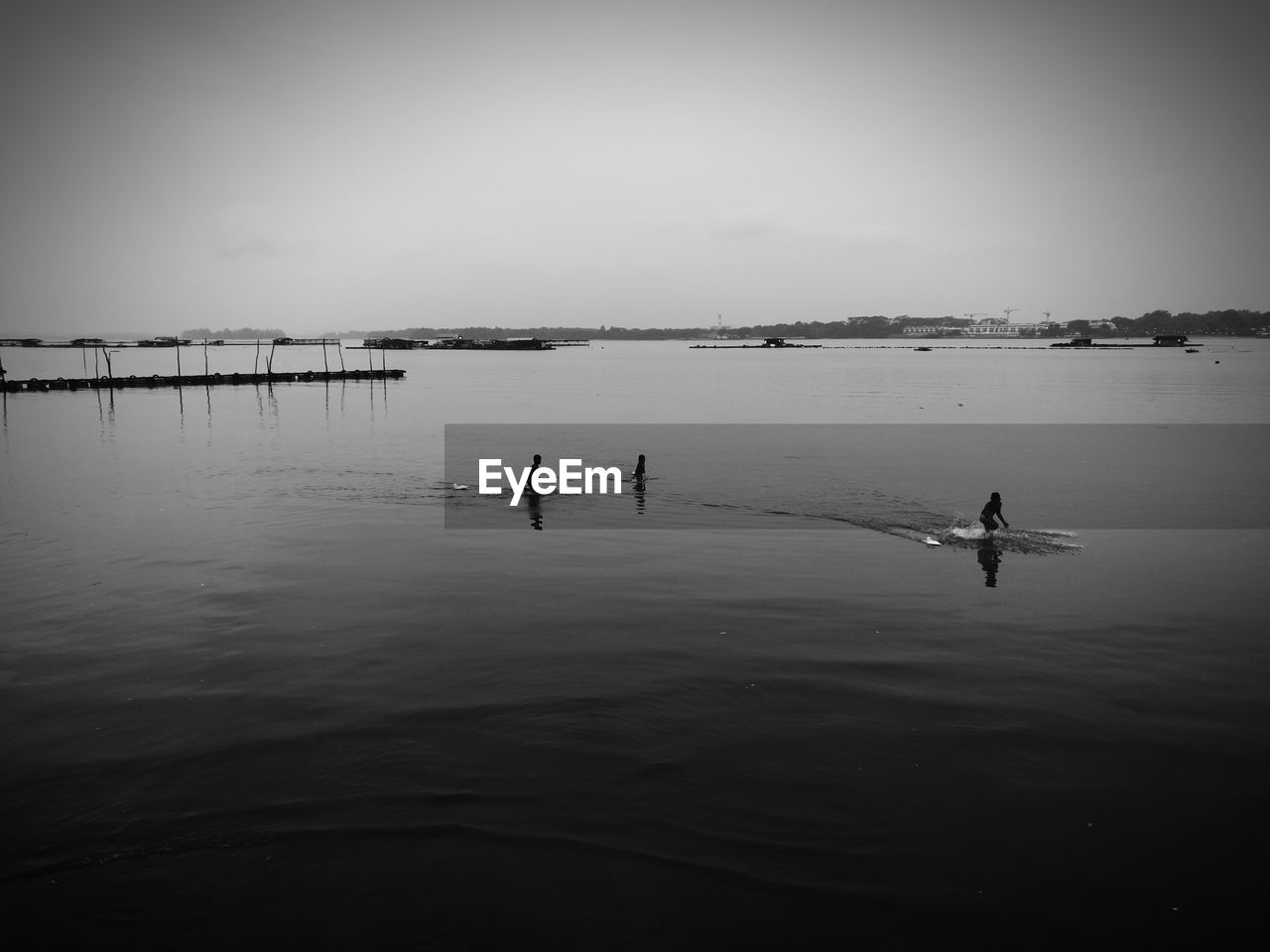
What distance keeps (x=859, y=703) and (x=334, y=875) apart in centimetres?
753

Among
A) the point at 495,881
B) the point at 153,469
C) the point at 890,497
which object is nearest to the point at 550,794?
the point at 495,881

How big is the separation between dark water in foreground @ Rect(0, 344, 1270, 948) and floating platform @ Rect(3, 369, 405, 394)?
7507 centimetres

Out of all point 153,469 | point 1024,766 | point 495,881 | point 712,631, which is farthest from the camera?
point 153,469

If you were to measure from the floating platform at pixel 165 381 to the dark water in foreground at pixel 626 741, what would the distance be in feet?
246

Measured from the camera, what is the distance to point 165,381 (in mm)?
→ 89062

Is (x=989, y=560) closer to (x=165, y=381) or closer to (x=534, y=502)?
(x=534, y=502)

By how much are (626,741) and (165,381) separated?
9606cm

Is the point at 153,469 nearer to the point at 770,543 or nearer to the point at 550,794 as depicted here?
the point at 770,543

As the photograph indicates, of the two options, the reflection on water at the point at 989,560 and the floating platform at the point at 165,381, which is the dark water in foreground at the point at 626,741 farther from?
the floating platform at the point at 165,381

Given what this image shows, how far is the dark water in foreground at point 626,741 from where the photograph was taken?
7.79 m

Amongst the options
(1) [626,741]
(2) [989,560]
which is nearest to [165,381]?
(2) [989,560]

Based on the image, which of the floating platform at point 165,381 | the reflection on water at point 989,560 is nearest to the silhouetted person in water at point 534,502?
the reflection on water at point 989,560

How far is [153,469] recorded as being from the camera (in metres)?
36.3

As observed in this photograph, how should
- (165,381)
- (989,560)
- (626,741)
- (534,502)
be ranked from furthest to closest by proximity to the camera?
1. (165,381)
2. (534,502)
3. (989,560)
4. (626,741)
